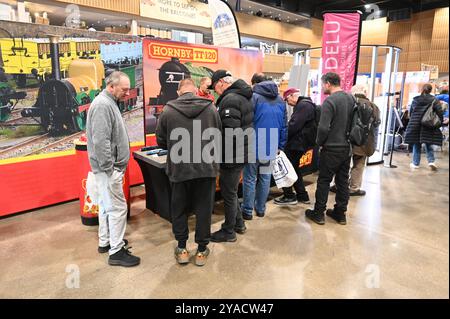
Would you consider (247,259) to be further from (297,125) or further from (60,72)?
(60,72)

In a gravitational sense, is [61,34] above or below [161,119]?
above

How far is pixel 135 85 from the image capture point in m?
4.52

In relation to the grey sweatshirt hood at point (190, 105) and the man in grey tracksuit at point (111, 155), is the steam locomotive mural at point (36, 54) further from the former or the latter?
the grey sweatshirt hood at point (190, 105)

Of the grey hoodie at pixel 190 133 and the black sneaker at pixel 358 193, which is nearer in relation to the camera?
the grey hoodie at pixel 190 133

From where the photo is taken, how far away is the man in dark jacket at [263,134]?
128 inches

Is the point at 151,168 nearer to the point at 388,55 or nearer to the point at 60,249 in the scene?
the point at 60,249

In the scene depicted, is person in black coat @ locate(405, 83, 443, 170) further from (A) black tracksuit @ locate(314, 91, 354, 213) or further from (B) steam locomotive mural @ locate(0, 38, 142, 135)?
(B) steam locomotive mural @ locate(0, 38, 142, 135)

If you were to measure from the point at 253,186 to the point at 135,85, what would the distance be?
2.41 meters

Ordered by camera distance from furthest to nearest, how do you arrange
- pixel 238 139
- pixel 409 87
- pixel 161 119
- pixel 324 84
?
pixel 409 87 → pixel 324 84 → pixel 238 139 → pixel 161 119

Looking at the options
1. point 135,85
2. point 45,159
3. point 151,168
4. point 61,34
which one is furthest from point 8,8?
point 151,168

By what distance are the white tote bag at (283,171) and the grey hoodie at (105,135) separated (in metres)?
1.90

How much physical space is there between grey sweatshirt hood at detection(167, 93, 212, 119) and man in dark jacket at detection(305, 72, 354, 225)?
4.46 ft

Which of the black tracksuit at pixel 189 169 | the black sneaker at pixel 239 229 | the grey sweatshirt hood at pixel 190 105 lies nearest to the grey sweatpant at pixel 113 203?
the black tracksuit at pixel 189 169

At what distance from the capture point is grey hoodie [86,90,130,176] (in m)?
2.31
